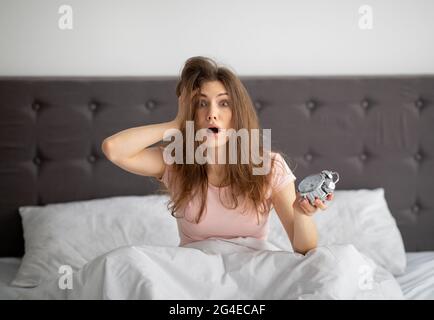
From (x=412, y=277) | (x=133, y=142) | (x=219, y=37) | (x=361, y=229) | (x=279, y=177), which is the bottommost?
(x=412, y=277)

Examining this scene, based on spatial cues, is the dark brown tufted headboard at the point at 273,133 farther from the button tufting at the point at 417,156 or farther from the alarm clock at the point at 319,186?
the alarm clock at the point at 319,186

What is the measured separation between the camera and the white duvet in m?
1.40

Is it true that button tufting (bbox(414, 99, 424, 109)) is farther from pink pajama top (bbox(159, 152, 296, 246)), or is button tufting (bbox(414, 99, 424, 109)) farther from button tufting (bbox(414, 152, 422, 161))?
pink pajama top (bbox(159, 152, 296, 246))

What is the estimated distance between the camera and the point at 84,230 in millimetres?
2145

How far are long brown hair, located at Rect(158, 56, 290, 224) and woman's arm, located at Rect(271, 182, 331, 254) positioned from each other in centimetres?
5

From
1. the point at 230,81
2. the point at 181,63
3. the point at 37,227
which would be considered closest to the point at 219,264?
the point at 230,81

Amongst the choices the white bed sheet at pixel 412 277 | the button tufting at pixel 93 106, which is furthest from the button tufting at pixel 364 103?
the button tufting at pixel 93 106

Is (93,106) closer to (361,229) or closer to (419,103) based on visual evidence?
(361,229)

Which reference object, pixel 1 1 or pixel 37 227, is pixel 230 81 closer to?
pixel 37 227

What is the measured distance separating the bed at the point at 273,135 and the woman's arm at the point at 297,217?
1.82ft

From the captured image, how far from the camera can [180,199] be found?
170 cm

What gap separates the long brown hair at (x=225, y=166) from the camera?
166 cm

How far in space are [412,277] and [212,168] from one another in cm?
91

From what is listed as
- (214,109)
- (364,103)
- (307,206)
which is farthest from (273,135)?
(307,206)
